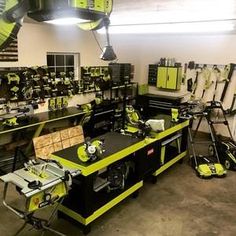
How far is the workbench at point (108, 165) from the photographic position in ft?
9.41

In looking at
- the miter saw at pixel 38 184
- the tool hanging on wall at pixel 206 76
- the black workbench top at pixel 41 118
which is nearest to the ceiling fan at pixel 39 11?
the miter saw at pixel 38 184

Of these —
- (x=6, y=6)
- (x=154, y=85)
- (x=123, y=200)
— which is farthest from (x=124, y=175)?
(x=154, y=85)

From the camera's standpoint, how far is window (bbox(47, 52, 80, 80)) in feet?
17.6

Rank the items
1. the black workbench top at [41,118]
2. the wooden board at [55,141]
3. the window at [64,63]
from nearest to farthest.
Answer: the black workbench top at [41,118]
the wooden board at [55,141]
the window at [64,63]

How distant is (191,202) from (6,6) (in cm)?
329

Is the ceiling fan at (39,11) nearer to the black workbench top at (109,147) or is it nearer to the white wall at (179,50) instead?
the black workbench top at (109,147)

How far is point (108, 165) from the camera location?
125 inches

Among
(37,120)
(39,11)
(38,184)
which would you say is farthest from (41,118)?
(39,11)

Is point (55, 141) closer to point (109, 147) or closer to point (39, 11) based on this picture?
point (109, 147)

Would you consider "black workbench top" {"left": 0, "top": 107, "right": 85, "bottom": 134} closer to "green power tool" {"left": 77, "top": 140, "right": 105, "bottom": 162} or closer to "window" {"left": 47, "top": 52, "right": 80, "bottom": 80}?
"window" {"left": 47, "top": 52, "right": 80, "bottom": 80}

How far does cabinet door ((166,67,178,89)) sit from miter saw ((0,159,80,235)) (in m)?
4.49

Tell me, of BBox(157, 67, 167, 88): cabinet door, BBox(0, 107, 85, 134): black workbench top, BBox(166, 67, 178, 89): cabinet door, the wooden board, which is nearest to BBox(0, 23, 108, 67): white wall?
BBox(0, 107, 85, 134): black workbench top

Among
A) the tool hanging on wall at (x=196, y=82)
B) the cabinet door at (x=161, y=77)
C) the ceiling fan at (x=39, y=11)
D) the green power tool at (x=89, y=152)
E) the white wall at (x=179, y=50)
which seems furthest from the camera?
the cabinet door at (x=161, y=77)

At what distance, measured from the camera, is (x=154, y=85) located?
7074 mm
